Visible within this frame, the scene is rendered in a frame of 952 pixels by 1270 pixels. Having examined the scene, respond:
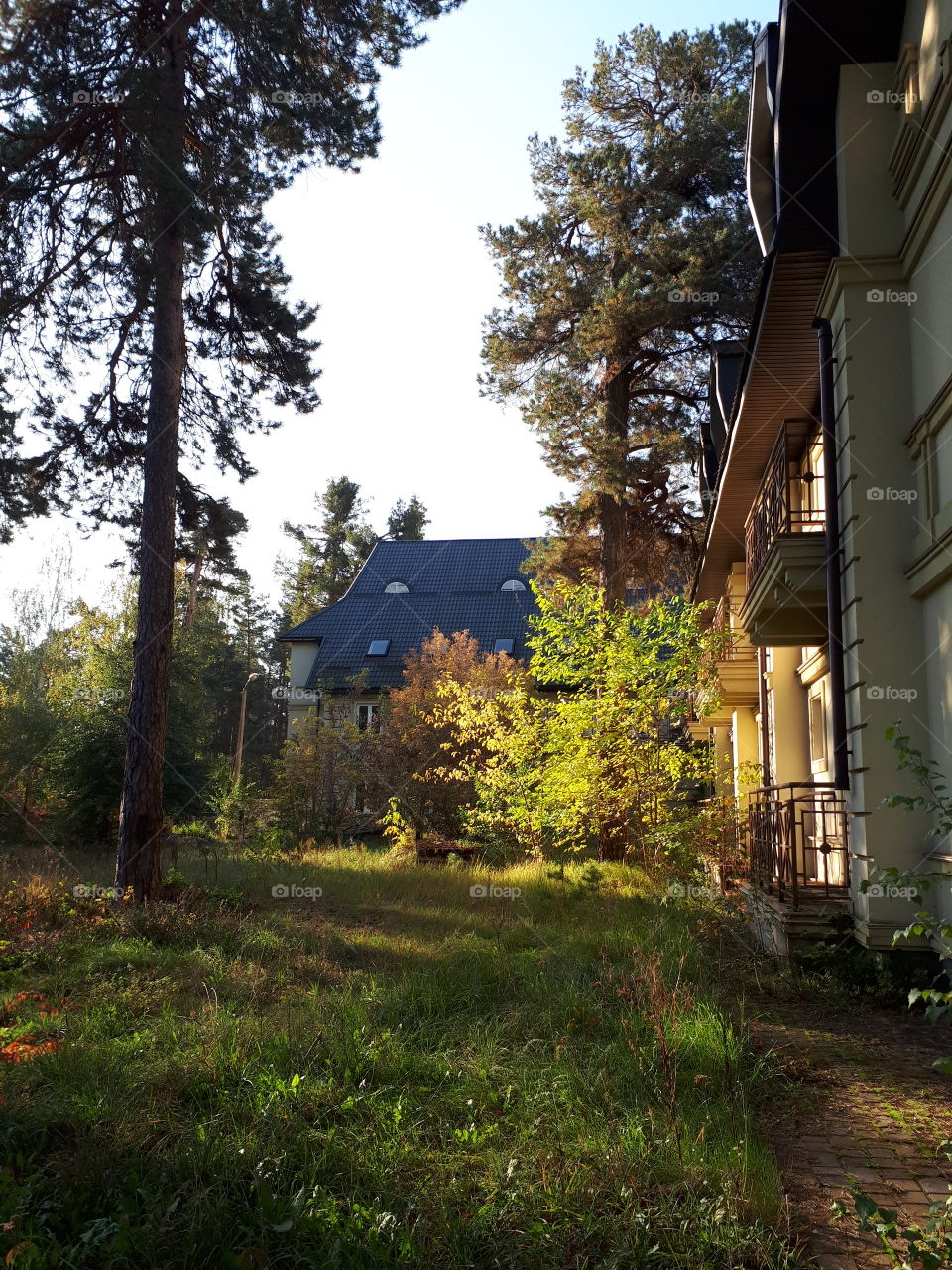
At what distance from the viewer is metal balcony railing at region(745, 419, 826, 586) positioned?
10398 mm

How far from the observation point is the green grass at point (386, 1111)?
11.8 feet

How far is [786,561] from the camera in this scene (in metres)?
9.63

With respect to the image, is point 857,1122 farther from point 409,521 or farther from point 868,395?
point 409,521

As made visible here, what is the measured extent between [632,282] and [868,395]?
10117mm

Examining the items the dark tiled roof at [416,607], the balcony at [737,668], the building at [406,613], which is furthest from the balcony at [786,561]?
the dark tiled roof at [416,607]

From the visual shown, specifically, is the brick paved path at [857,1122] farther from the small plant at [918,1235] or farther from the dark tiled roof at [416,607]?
the dark tiled roof at [416,607]

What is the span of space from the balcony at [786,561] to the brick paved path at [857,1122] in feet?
14.0

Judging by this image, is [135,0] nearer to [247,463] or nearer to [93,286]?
[93,286]

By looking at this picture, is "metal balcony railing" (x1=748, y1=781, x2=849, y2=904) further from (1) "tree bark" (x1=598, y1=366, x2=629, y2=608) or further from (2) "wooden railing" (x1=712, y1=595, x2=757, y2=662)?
(1) "tree bark" (x1=598, y1=366, x2=629, y2=608)

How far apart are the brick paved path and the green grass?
8.6 inches

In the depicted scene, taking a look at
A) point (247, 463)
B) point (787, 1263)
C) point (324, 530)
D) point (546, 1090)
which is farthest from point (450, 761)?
point (324, 530)

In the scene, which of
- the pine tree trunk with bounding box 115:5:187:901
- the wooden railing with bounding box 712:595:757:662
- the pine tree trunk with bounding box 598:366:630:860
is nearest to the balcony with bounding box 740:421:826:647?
the wooden railing with bounding box 712:595:757:662

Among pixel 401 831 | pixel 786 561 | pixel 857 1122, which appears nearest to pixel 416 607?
pixel 401 831

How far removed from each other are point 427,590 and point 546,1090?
3232 cm
